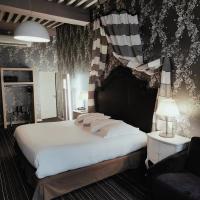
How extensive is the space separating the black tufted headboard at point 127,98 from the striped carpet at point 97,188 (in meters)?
0.88

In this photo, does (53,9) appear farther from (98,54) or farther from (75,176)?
(75,176)

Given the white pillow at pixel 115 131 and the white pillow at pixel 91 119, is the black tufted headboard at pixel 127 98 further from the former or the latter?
the white pillow at pixel 91 119

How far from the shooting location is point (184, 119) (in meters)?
2.79

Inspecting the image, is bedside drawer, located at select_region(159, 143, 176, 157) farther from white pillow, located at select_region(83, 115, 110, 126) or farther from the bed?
white pillow, located at select_region(83, 115, 110, 126)

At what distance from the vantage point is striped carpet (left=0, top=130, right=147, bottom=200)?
2459mm

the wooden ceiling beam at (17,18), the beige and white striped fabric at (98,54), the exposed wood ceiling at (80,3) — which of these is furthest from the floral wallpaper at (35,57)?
the beige and white striped fabric at (98,54)

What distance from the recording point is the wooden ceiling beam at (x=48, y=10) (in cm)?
340

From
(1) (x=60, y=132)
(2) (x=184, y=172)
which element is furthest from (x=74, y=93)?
(2) (x=184, y=172)

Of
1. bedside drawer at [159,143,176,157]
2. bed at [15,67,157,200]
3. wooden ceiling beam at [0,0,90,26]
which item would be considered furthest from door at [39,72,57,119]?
bedside drawer at [159,143,176,157]

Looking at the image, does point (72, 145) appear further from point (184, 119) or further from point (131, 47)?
point (131, 47)

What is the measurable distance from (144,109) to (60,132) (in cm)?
143

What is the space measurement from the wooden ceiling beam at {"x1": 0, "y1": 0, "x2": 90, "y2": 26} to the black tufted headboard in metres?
1.46

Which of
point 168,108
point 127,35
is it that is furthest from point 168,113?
point 127,35

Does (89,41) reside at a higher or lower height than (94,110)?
higher
